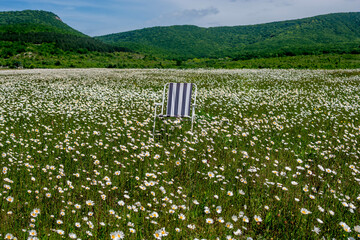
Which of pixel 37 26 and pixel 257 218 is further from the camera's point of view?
pixel 37 26

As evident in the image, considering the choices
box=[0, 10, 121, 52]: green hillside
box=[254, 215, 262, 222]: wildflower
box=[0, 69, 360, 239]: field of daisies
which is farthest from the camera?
box=[0, 10, 121, 52]: green hillside

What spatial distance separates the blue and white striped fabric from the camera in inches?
258

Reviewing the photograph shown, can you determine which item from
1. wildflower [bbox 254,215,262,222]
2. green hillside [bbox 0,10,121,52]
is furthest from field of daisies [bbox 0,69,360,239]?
green hillside [bbox 0,10,121,52]

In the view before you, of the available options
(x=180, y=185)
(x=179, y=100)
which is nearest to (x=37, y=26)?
(x=179, y=100)

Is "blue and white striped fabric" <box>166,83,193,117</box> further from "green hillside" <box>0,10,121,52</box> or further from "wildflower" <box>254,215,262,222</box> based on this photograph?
"green hillside" <box>0,10,121,52</box>

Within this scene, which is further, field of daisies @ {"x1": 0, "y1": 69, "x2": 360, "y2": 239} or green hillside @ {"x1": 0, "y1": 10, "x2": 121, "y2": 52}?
green hillside @ {"x1": 0, "y1": 10, "x2": 121, "y2": 52}

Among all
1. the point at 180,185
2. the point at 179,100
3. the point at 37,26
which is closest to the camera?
the point at 180,185

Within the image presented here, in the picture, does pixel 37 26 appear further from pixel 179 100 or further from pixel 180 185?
pixel 180 185

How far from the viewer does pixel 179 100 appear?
21.7 ft

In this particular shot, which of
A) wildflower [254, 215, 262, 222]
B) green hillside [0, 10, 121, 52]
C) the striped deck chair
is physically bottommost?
wildflower [254, 215, 262, 222]

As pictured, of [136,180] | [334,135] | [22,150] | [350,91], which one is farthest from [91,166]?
[350,91]

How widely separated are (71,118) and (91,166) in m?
3.83

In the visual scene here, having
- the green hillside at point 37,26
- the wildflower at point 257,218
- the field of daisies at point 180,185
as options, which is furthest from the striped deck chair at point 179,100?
the green hillside at point 37,26

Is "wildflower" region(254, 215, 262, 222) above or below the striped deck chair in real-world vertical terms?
below
